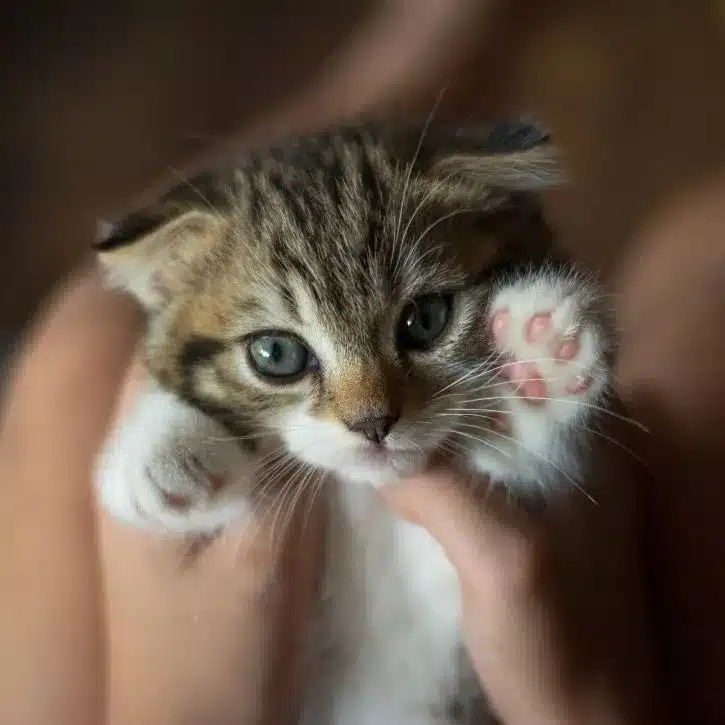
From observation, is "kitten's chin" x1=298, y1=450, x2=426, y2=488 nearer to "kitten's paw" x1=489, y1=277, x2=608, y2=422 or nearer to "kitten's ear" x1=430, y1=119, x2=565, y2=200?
"kitten's paw" x1=489, y1=277, x2=608, y2=422

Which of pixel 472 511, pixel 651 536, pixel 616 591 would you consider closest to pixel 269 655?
pixel 472 511

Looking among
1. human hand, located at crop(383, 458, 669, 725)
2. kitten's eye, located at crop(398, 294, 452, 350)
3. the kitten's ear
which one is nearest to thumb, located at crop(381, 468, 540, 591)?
human hand, located at crop(383, 458, 669, 725)

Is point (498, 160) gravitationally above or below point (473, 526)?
above

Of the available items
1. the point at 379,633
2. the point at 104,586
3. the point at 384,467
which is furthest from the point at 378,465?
the point at 104,586

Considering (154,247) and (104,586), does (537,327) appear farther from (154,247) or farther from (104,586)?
(104,586)

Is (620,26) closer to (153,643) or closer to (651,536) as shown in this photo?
(651,536)

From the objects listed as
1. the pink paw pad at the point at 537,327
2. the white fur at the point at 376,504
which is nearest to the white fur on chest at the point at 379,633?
the white fur at the point at 376,504
